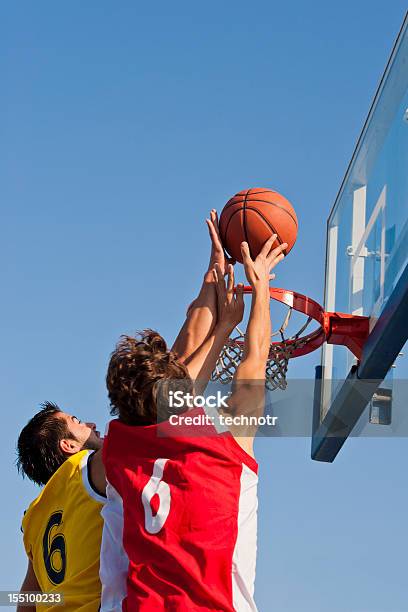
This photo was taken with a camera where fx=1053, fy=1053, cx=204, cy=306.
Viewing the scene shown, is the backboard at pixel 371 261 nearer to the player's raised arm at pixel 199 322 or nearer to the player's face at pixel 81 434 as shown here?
the player's raised arm at pixel 199 322

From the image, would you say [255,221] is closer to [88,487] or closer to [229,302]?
[229,302]

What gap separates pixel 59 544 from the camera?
452 cm

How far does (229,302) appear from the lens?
5215mm

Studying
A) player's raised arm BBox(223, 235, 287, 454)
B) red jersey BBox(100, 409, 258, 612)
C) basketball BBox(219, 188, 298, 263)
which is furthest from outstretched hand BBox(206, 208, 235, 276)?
red jersey BBox(100, 409, 258, 612)

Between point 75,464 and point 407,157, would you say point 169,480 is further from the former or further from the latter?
point 407,157

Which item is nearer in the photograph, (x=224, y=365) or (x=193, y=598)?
(x=193, y=598)

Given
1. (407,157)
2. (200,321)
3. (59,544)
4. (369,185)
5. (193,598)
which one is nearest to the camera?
(193,598)

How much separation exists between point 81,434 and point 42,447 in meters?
0.20

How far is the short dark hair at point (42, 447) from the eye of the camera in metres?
4.84

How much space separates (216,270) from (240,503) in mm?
1725

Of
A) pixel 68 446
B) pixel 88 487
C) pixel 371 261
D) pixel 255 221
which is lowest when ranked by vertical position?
pixel 88 487

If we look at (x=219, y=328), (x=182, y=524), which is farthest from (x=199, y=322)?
(x=182, y=524)

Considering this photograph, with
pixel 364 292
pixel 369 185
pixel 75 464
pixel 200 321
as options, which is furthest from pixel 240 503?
pixel 369 185

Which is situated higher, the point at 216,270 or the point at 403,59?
the point at 403,59
